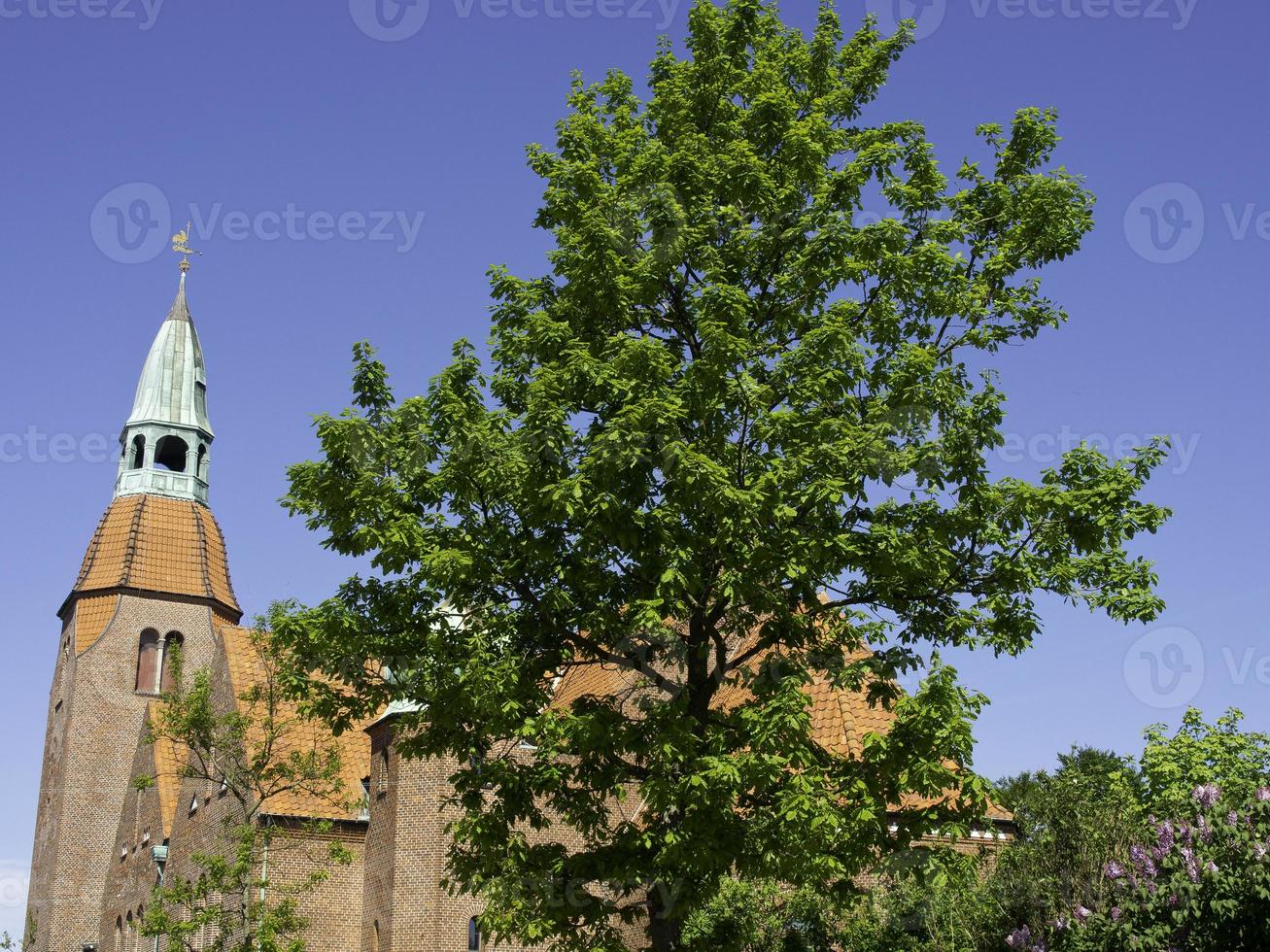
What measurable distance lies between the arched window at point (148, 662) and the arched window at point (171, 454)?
28.9 ft

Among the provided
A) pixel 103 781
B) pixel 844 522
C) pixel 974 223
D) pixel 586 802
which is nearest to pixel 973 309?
pixel 974 223

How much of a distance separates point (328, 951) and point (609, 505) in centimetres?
2371

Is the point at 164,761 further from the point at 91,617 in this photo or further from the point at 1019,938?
the point at 1019,938

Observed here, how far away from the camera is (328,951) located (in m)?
32.5

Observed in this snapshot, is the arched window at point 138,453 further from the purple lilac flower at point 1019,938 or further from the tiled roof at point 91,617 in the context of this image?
the purple lilac flower at point 1019,938

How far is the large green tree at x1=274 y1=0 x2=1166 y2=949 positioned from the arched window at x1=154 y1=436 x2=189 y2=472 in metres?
51.1

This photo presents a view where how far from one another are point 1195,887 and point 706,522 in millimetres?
7281

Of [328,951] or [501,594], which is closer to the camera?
[501,594]

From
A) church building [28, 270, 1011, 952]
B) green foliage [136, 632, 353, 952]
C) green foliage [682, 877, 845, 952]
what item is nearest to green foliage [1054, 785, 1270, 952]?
green foliage [682, 877, 845, 952]

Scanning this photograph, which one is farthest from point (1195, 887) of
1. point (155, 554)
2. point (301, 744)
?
point (155, 554)

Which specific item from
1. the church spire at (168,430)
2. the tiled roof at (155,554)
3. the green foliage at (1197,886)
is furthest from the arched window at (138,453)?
the green foliage at (1197,886)

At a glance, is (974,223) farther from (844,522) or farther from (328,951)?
(328,951)

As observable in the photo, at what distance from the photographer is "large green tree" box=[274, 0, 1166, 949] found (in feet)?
43.9

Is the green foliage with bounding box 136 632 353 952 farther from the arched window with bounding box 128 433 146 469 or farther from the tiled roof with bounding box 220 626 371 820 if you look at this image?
the arched window with bounding box 128 433 146 469
